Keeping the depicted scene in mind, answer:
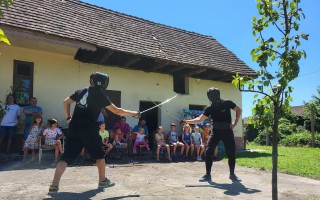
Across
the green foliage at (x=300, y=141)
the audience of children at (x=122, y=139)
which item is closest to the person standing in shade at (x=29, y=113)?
the audience of children at (x=122, y=139)

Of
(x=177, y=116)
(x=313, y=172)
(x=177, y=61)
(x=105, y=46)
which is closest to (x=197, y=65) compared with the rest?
(x=177, y=61)

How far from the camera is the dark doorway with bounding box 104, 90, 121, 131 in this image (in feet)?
39.7

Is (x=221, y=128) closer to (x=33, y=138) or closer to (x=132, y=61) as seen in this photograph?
(x=33, y=138)

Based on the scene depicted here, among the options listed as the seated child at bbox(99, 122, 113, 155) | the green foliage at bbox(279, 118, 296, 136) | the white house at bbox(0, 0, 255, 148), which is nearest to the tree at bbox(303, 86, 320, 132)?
the green foliage at bbox(279, 118, 296, 136)

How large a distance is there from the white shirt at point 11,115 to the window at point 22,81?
0.80 meters

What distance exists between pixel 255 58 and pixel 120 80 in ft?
29.7

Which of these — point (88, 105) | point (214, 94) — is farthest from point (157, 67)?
point (88, 105)

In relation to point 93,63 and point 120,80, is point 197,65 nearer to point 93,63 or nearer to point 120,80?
point 120,80

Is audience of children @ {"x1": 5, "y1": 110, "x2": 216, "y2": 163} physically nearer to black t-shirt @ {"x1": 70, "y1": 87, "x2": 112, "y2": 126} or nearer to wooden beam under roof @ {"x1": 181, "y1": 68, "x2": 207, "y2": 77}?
wooden beam under roof @ {"x1": 181, "y1": 68, "x2": 207, "y2": 77}

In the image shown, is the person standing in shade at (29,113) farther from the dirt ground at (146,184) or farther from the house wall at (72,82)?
the dirt ground at (146,184)

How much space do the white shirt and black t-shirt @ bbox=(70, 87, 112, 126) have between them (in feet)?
16.6

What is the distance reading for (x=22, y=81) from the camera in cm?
1035

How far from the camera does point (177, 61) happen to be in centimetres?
1236

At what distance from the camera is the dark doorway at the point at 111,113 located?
1209cm
